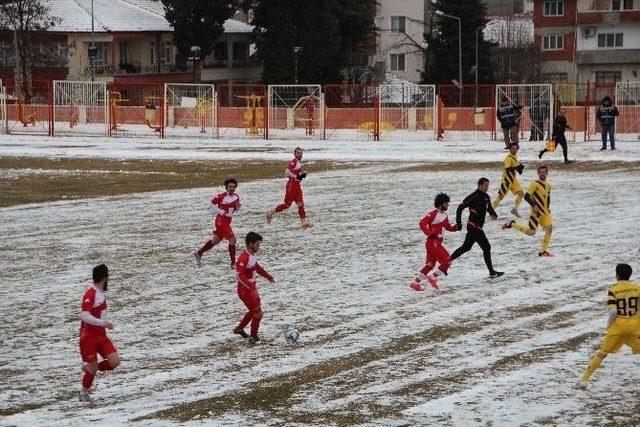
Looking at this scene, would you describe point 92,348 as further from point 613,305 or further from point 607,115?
point 607,115

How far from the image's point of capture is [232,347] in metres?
16.9

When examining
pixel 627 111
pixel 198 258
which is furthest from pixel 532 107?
pixel 198 258

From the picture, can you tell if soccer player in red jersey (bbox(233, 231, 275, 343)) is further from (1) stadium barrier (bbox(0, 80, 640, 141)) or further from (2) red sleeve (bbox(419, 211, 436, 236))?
(1) stadium barrier (bbox(0, 80, 640, 141))

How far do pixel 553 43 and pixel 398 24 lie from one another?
47.5 feet

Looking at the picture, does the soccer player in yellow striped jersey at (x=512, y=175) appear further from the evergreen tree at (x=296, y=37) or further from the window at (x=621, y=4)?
the window at (x=621, y=4)

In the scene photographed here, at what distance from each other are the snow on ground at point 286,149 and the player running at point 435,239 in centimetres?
2297

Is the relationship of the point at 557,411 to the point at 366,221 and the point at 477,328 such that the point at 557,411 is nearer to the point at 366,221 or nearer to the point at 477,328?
the point at 477,328

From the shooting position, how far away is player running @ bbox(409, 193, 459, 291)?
2009 cm

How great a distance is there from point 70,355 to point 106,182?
21732 mm

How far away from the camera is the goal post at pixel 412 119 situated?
54.5 meters

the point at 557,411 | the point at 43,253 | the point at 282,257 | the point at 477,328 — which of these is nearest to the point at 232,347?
A: the point at 477,328

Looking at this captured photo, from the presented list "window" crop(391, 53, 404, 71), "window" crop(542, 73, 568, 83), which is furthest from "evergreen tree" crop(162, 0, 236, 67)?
"window" crop(542, 73, 568, 83)

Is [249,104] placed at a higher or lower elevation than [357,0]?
lower

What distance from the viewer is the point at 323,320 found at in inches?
726
